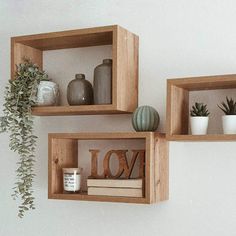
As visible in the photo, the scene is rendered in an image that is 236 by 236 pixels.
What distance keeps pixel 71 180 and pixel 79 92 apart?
14.3 inches

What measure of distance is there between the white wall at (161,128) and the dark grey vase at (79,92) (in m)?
0.16

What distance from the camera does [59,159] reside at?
2203 millimetres

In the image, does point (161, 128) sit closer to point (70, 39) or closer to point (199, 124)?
point (199, 124)

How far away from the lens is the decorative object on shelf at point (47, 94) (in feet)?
7.23

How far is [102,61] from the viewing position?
7.38ft

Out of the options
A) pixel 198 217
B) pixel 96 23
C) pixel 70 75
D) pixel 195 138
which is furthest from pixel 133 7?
pixel 198 217

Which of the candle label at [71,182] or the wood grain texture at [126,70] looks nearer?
the wood grain texture at [126,70]

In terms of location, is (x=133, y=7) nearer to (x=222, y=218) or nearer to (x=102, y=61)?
(x=102, y=61)

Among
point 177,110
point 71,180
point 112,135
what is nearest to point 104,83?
point 112,135

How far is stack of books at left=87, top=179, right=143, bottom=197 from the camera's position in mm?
1996

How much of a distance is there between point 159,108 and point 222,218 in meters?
0.51

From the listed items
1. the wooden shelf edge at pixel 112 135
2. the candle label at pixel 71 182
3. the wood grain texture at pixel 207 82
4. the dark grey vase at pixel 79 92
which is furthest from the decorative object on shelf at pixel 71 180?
the wood grain texture at pixel 207 82

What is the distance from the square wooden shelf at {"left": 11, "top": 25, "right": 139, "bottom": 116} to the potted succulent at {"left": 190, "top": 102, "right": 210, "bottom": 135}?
295 mm

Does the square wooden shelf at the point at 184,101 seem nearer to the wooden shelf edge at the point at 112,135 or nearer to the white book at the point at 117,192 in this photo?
the wooden shelf edge at the point at 112,135
